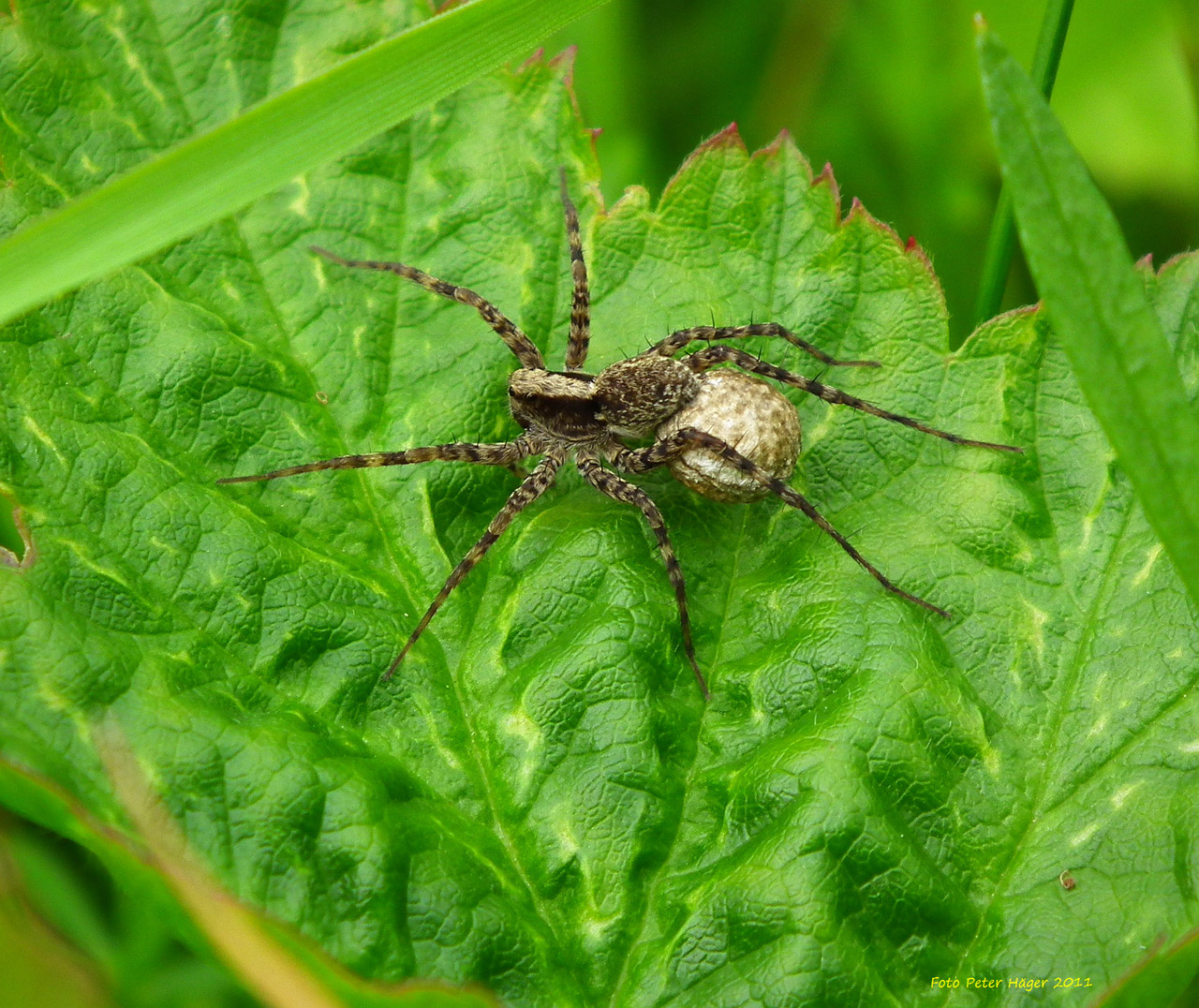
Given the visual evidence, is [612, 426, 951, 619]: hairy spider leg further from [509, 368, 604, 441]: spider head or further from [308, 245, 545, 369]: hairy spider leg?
[308, 245, 545, 369]: hairy spider leg

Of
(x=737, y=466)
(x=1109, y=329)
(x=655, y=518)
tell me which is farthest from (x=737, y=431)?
(x=1109, y=329)

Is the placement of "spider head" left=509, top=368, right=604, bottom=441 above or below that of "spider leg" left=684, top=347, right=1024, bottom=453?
above

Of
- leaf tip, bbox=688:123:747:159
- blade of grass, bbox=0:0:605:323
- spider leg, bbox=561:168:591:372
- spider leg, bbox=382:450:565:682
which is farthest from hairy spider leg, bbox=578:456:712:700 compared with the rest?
blade of grass, bbox=0:0:605:323

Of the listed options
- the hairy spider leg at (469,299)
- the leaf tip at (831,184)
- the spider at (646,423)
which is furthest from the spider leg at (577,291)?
the leaf tip at (831,184)

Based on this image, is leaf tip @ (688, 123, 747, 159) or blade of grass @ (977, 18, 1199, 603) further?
leaf tip @ (688, 123, 747, 159)

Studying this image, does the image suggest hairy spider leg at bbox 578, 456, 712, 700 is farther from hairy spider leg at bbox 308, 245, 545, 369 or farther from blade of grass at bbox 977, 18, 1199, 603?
blade of grass at bbox 977, 18, 1199, 603

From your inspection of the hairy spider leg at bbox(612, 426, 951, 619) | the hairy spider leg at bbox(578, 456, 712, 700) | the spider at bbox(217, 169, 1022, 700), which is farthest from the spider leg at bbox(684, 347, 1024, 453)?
the hairy spider leg at bbox(578, 456, 712, 700)

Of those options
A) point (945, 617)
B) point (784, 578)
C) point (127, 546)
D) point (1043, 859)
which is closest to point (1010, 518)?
point (945, 617)

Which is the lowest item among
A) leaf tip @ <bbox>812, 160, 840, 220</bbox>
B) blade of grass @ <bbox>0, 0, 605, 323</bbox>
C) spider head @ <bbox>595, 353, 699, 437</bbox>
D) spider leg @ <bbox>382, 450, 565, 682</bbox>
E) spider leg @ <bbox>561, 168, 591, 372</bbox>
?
spider leg @ <bbox>382, 450, 565, 682</bbox>

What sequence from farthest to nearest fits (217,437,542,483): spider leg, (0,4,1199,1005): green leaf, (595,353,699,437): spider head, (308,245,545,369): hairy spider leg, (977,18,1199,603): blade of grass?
(595,353,699,437): spider head
(308,245,545,369): hairy spider leg
(217,437,542,483): spider leg
(0,4,1199,1005): green leaf
(977,18,1199,603): blade of grass

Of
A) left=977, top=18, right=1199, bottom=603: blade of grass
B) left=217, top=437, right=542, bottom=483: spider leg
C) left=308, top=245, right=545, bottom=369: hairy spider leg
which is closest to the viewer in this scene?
left=977, top=18, right=1199, bottom=603: blade of grass
